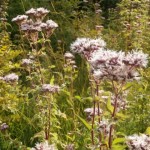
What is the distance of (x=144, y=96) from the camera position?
13.7ft

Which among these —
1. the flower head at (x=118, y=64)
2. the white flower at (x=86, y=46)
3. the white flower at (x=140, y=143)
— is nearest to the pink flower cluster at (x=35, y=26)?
the white flower at (x=86, y=46)

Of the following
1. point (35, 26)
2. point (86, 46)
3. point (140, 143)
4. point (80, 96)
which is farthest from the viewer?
point (80, 96)

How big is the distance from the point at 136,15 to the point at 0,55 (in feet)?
10.3

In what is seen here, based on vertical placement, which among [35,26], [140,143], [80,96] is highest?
[35,26]

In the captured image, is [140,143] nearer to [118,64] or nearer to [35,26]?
[118,64]

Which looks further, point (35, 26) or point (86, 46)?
point (35, 26)

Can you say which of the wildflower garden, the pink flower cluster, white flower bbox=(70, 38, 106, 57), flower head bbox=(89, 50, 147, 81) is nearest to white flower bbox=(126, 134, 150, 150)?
the wildflower garden

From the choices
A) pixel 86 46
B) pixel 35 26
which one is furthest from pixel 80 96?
pixel 86 46

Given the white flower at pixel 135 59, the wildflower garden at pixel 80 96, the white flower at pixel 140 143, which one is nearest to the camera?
the white flower at pixel 140 143

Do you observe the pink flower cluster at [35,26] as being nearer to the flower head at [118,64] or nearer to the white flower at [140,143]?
the flower head at [118,64]

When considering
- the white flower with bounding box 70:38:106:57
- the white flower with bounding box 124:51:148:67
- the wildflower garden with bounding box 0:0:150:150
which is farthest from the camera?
the white flower with bounding box 70:38:106:57

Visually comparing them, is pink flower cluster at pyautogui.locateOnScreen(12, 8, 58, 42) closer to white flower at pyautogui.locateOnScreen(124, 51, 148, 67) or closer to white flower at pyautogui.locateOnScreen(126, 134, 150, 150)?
white flower at pyautogui.locateOnScreen(124, 51, 148, 67)

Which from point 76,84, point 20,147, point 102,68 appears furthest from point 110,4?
point 102,68

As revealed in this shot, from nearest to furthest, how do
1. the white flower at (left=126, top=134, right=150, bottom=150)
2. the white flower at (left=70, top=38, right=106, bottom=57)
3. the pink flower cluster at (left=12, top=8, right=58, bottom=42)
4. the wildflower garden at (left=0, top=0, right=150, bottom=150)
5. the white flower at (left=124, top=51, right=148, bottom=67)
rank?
the white flower at (left=126, top=134, right=150, bottom=150), the white flower at (left=124, top=51, right=148, bottom=67), the wildflower garden at (left=0, top=0, right=150, bottom=150), the white flower at (left=70, top=38, right=106, bottom=57), the pink flower cluster at (left=12, top=8, right=58, bottom=42)
